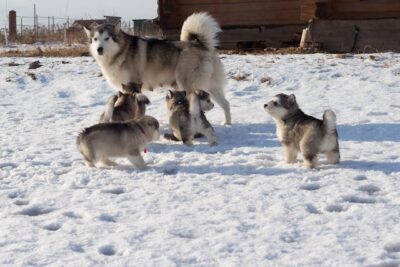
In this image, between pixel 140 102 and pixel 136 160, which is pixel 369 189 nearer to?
pixel 136 160

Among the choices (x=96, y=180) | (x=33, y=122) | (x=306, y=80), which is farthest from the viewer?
(x=306, y=80)

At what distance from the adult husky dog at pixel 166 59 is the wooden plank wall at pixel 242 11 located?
8.59 m

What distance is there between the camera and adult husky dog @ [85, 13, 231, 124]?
27.0ft

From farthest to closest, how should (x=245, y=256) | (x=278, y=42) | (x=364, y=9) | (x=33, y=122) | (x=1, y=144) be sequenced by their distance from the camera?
1. (x=278, y=42)
2. (x=364, y=9)
3. (x=33, y=122)
4. (x=1, y=144)
5. (x=245, y=256)

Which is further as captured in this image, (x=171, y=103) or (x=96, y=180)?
(x=171, y=103)

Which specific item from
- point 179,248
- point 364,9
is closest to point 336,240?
point 179,248

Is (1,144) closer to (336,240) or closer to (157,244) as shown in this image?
(157,244)

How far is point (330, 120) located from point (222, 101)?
3.05 m

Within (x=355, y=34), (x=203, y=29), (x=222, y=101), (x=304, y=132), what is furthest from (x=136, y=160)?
(x=355, y=34)

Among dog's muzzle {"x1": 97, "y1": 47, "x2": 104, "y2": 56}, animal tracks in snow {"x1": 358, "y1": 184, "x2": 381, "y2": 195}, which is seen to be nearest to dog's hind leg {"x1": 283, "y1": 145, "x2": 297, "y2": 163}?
animal tracks in snow {"x1": 358, "y1": 184, "x2": 381, "y2": 195}

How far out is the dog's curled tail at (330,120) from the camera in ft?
17.7

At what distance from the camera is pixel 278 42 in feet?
54.6

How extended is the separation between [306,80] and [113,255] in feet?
24.7

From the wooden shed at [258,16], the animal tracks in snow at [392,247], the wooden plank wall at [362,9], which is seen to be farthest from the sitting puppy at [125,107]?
the wooden plank wall at [362,9]
